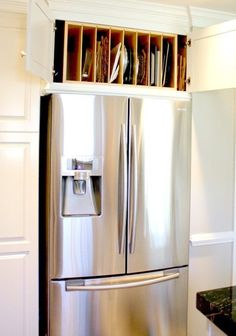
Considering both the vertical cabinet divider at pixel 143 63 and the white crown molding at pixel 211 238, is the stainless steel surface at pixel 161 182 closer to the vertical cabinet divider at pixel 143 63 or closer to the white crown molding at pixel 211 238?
the white crown molding at pixel 211 238

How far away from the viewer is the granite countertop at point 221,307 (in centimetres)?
96

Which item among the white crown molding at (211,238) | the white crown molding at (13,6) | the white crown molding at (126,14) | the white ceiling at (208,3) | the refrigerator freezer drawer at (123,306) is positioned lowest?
the refrigerator freezer drawer at (123,306)

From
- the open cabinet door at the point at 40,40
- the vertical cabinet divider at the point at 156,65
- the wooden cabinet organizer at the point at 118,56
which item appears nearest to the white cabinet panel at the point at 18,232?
the open cabinet door at the point at 40,40

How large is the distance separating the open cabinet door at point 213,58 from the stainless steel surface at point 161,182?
0.19 m

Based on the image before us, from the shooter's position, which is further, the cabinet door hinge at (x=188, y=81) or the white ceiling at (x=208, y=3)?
the cabinet door hinge at (x=188, y=81)

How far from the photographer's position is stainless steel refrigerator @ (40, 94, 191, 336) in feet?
6.32

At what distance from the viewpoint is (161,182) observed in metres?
2.10

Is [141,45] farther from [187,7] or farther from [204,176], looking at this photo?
[204,176]

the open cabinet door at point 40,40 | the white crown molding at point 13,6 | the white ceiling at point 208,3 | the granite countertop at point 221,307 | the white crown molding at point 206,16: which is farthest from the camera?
the white crown molding at point 206,16

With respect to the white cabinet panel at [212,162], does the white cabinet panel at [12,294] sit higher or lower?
lower

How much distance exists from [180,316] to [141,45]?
1.79 meters

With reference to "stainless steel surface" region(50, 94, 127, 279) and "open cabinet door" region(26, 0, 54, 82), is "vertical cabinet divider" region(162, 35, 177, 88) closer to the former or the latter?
"stainless steel surface" region(50, 94, 127, 279)

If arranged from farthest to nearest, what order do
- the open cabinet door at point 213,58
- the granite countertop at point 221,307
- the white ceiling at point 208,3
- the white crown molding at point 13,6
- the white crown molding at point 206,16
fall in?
the white crown molding at point 206,16, the white ceiling at point 208,3, the open cabinet door at point 213,58, the white crown molding at point 13,6, the granite countertop at point 221,307

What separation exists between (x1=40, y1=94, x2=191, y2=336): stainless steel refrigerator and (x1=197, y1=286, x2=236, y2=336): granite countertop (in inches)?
36.1
